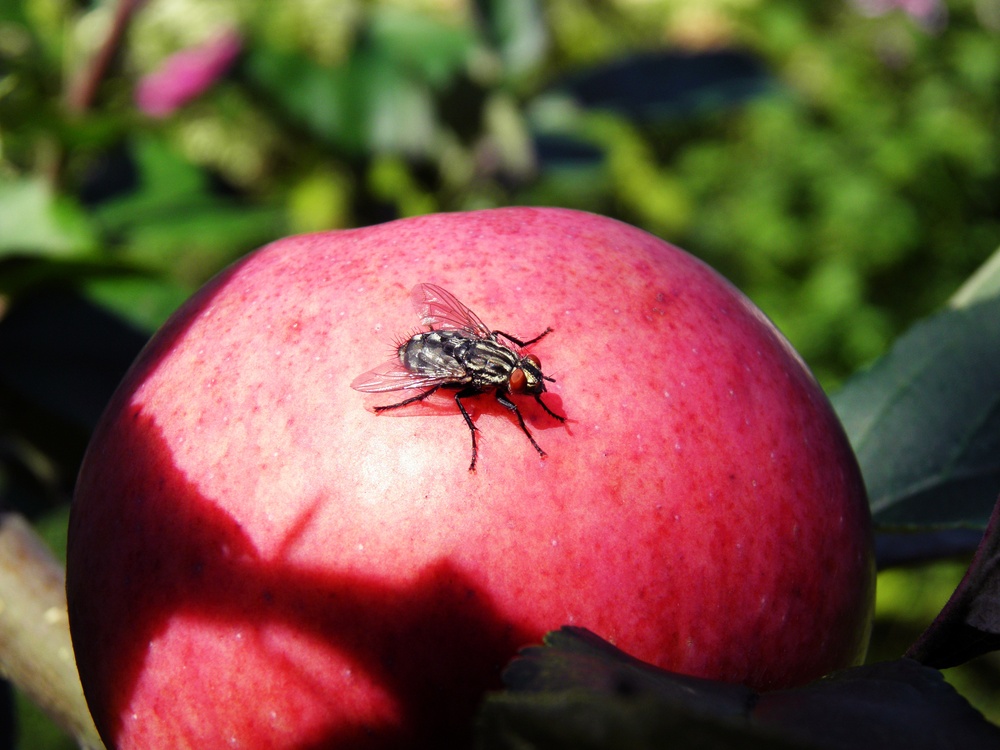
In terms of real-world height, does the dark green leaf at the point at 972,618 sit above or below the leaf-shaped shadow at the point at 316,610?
above

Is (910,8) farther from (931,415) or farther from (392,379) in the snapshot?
(392,379)

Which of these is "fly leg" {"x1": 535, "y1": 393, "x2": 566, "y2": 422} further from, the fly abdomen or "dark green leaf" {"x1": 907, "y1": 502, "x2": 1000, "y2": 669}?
"dark green leaf" {"x1": 907, "y1": 502, "x2": 1000, "y2": 669}

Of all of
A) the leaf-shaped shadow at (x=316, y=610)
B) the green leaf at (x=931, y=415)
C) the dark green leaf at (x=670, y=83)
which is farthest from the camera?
the dark green leaf at (x=670, y=83)

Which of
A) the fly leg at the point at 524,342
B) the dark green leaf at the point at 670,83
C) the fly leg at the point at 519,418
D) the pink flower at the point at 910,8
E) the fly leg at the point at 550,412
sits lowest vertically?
the dark green leaf at the point at 670,83

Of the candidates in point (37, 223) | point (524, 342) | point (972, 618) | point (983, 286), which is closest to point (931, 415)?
point (983, 286)

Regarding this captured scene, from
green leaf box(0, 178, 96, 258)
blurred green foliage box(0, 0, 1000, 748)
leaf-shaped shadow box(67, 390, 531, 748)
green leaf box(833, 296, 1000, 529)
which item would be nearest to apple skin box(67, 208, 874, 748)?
leaf-shaped shadow box(67, 390, 531, 748)

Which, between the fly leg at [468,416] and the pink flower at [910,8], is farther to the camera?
the pink flower at [910,8]

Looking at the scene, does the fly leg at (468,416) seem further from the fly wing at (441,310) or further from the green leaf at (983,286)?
the green leaf at (983,286)

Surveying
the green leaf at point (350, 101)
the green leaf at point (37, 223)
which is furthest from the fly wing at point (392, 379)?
the green leaf at point (350, 101)
